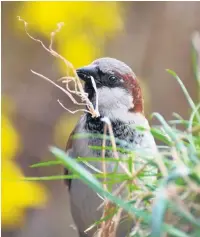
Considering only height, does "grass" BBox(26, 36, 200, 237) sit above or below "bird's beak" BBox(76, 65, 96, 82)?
below

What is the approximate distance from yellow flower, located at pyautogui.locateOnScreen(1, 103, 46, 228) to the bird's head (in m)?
0.60

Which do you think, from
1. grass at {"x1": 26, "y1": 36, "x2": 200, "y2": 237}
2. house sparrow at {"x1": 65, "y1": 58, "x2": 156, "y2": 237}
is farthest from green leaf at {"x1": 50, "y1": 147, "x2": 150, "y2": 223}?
house sparrow at {"x1": 65, "y1": 58, "x2": 156, "y2": 237}

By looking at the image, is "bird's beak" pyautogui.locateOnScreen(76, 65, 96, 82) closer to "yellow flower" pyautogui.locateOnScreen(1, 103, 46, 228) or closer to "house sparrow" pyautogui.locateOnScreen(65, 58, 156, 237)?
"house sparrow" pyautogui.locateOnScreen(65, 58, 156, 237)

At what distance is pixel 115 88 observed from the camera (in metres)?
1.44

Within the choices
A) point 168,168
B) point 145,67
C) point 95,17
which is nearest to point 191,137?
point 168,168

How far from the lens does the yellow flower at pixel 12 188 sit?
197 cm

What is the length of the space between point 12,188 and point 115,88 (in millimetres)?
681

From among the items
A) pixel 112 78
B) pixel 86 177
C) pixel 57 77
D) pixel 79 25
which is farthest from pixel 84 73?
pixel 57 77

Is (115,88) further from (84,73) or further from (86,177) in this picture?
(86,177)

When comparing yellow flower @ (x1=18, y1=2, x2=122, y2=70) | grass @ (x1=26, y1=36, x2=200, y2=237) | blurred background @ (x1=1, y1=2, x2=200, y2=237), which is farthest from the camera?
blurred background @ (x1=1, y1=2, x2=200, y2=237)

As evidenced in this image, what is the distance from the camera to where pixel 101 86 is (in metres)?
1.43

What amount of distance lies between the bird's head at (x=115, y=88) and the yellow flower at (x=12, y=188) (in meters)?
0.60

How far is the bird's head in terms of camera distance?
141cm

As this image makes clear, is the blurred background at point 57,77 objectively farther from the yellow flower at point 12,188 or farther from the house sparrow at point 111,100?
the house sparrow at point 111,100
